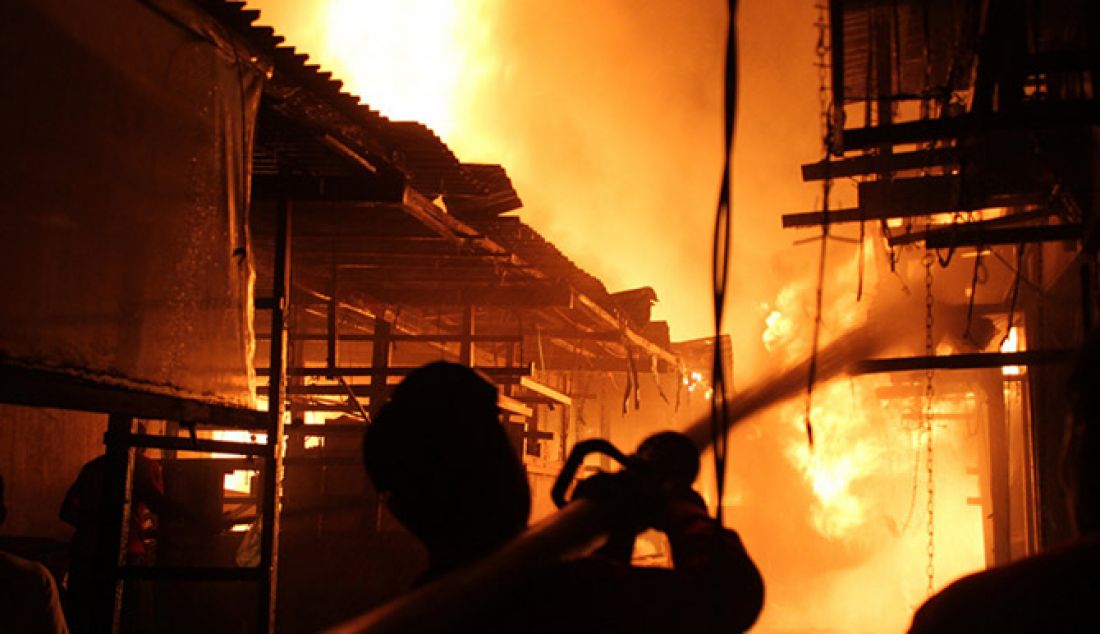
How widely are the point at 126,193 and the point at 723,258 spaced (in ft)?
11.7

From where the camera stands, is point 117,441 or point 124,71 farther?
point 117,441

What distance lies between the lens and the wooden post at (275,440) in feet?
21.1

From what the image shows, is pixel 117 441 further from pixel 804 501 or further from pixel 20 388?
pixel 804 501

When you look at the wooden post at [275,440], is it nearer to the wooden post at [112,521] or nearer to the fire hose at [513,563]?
the wooden post at [112,521]

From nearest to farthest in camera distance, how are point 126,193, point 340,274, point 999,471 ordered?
point 126,193 < point 340,274 < point 999,471

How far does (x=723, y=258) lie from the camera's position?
7.89ft

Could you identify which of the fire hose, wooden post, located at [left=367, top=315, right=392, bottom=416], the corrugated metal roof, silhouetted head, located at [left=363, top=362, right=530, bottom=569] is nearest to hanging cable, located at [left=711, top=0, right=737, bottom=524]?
the fire hose

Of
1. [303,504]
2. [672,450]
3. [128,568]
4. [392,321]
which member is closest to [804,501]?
[392,321]

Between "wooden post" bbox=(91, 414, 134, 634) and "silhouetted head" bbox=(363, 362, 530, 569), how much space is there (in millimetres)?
4105

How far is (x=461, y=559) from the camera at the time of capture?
225 cm

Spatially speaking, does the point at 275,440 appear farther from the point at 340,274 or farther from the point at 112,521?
the point at 340,274

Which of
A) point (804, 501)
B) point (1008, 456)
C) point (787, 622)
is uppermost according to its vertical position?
point (1008, 456)

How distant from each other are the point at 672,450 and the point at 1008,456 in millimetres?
15136

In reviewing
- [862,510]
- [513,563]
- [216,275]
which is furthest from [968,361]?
[862,510]
